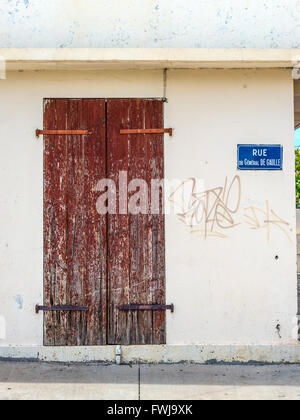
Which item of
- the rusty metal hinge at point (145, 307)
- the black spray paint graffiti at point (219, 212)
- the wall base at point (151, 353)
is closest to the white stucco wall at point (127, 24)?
the black spray paint graffiti at point (219, 212)

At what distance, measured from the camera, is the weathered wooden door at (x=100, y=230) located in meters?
5.82

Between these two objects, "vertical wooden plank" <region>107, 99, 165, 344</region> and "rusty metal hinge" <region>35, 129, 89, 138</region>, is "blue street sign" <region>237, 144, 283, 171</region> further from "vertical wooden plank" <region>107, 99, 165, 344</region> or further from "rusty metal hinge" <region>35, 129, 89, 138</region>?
"rusty metal hinge" <region>35, 129, 89, 138</region>

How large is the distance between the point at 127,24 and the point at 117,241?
2.39 metres

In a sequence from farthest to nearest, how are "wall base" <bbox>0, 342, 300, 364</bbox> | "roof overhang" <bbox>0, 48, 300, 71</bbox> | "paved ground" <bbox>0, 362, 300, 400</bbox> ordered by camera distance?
"wall base" <bbox>0, 342, 300, 364</bbox> < "roof overhang" <bbox>0, 48, 300, 71</bbox> < "paved ground" <bbox>0, 362, 300, 400</bbox>

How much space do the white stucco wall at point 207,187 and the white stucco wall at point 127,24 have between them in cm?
39

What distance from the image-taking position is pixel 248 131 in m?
5.89

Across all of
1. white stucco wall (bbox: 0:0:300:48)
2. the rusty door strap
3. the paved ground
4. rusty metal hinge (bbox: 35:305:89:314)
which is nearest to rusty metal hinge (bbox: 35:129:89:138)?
the rusty door strap

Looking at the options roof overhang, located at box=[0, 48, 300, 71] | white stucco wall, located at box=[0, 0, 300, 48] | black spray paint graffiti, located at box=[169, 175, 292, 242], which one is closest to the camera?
roof overhang, located at box=[0, 48, 300, 71]

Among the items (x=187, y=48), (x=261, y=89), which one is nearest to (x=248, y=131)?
(x=261, y=89)

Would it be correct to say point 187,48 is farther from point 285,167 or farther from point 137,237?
point 137,237

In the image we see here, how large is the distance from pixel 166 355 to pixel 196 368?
1.14ft

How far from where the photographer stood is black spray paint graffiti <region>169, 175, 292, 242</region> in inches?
231

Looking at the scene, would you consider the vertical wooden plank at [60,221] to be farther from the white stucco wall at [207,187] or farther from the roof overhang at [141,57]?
the roof overhang at [141,57]

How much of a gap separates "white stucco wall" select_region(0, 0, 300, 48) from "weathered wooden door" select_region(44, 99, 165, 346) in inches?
28.5
